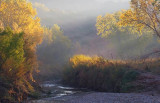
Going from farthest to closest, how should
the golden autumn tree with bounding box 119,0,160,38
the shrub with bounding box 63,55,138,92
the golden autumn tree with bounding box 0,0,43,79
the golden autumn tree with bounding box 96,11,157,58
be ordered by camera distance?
the golden autumn tree with bounding box 96,11,157,58 < the golden autumn tree with bounding box 0,0,43,79 < the golden autumn tree with bounding box 119,0,160,38 < the shrub with bounding box 63,55,138,92

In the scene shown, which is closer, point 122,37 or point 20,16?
point 20,16

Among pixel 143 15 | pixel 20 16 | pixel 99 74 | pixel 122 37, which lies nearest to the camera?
pixel 99 74

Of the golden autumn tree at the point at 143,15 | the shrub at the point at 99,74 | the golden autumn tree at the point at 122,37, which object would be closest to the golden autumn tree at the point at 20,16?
the shrub at the point at 99,74

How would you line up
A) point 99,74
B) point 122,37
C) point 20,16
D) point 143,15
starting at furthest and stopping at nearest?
point 122,37, point 20,16, point 143,15, point 99,74

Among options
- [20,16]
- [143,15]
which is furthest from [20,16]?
[143,15]

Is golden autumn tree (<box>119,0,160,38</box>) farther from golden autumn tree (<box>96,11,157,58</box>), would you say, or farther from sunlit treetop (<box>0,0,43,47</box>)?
golden autumn tree (<box>96,11,157,58</box>)

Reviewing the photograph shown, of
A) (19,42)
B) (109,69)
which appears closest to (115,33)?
(109,69)

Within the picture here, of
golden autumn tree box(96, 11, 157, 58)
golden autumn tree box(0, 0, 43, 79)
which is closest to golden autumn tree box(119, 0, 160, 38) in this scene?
golden autumn tree box(0, 0, 43, 79)

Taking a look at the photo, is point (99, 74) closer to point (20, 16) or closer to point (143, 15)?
point (143, 15)

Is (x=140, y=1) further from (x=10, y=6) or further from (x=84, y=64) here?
(x=10, y=6)

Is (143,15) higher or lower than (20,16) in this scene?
lower

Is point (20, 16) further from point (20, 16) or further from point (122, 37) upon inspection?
point (122, 37)

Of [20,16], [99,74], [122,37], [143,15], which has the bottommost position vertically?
[99,74]

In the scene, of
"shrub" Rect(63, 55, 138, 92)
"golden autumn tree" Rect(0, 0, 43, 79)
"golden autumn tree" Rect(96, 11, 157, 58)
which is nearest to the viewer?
"shrub" Rect(63, 55, 138, 92)
